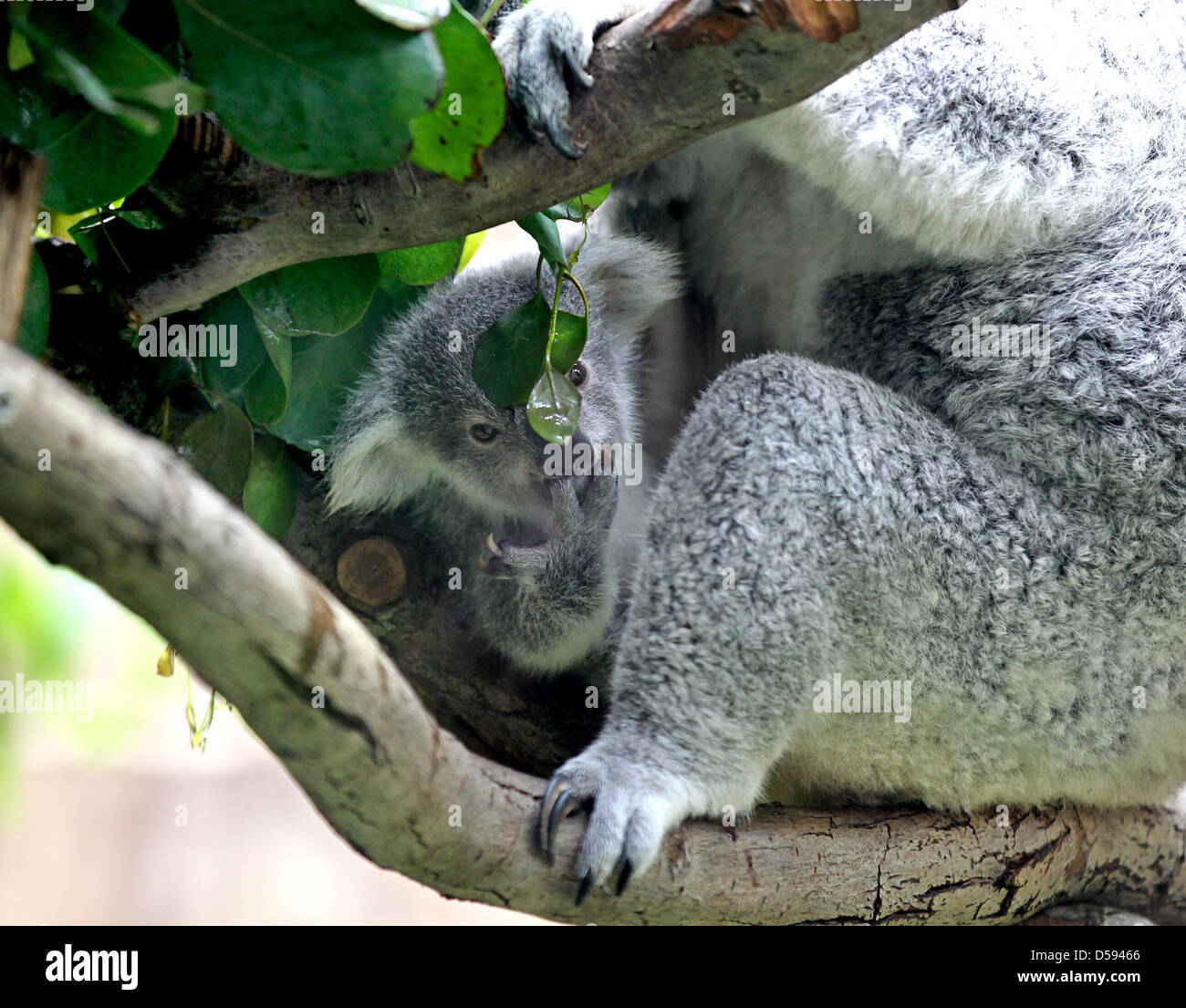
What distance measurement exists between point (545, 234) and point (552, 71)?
0.33m

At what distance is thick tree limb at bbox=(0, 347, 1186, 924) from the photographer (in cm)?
110

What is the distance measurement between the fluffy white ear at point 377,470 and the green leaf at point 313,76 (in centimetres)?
114

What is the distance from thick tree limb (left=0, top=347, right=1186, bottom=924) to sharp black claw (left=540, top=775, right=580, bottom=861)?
0.09ft

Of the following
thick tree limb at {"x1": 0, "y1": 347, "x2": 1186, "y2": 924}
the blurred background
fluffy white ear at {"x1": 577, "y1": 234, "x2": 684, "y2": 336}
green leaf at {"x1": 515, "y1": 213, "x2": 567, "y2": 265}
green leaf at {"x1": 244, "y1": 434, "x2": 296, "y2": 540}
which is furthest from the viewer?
the blurred background

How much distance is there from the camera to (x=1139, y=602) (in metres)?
2.30

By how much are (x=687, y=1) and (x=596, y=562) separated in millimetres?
1450

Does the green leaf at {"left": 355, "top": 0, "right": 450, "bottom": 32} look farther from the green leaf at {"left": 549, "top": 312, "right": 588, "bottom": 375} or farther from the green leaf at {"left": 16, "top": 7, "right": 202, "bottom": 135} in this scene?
the green leaf at {"left": 549, "top": 312, "right": 588, "bottom": 375}

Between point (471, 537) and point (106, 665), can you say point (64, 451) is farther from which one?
point (106, 665)

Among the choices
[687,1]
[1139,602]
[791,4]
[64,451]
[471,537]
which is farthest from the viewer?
[471,537]

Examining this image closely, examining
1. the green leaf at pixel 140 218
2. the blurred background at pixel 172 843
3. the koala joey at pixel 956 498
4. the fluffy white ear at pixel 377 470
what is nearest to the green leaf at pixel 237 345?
the green leaf at pixel 140 218

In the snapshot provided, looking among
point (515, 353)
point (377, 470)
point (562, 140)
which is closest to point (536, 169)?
point (562, 140)

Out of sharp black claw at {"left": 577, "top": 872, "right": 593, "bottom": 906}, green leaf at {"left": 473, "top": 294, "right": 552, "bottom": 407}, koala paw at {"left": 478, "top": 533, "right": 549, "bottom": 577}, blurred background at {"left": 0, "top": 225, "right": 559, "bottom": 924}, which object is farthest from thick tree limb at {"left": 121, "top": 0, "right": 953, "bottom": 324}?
blurred background at {"left": 0, "top": 225, "right": 559, "bottom": 924}

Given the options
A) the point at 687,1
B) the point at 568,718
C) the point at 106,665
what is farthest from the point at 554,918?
the point at 106,665

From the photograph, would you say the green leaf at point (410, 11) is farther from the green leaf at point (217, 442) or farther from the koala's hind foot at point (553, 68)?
the green leaf at point (217, 442)
